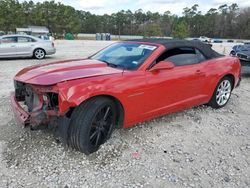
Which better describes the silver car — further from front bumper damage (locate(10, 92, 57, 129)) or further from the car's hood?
front bumper damage (locate(10, 92, 57, 129))

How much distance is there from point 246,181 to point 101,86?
6.60 ft

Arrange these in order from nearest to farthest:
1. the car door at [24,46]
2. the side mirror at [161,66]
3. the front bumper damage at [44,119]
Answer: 1. the front bumper damage at [44,119]
2. the side mirror at [161,66]
3. the car door at [24,46]

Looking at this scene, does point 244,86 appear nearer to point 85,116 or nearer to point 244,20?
point 85,116

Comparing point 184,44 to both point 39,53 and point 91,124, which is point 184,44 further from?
point 39,53

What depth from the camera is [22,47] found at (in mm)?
12242

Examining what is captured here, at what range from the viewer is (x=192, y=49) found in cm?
470

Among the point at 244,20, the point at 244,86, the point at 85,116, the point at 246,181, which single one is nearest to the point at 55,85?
the point at 85,116

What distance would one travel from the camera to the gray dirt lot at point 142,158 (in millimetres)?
2971

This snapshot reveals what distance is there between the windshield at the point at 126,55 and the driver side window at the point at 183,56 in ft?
0.85

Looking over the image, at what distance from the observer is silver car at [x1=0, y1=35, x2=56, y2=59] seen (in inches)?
471

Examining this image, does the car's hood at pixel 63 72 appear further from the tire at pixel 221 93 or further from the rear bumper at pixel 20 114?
the tire at pixel 221 93

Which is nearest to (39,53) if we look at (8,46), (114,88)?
(8,46)

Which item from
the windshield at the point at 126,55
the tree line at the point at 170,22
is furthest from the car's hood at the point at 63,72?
the tree line at the point at 170,22

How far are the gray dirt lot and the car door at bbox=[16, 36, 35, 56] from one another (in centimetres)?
837
